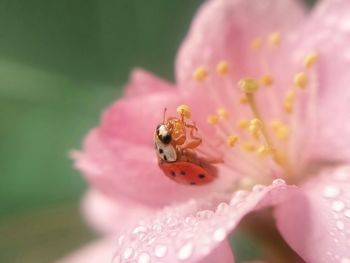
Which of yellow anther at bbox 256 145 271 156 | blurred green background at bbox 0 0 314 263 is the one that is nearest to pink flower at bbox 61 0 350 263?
yellow anther at bbox 256 145 271 156

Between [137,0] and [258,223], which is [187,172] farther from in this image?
[137,0]

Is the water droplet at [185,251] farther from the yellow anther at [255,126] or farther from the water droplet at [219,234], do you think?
the yellow anther at [255,126]

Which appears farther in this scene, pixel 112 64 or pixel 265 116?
pixel 112 64

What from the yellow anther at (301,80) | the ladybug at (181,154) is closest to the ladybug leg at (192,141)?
the ladybug at (181,154)

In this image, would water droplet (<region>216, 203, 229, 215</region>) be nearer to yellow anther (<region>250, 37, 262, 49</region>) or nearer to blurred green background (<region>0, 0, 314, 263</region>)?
yellow anther (<region>250, 37, 262, 49</region>)

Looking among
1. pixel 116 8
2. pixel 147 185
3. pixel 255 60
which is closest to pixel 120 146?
pixel 147 185

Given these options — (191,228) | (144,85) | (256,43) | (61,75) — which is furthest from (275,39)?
(61,75)
